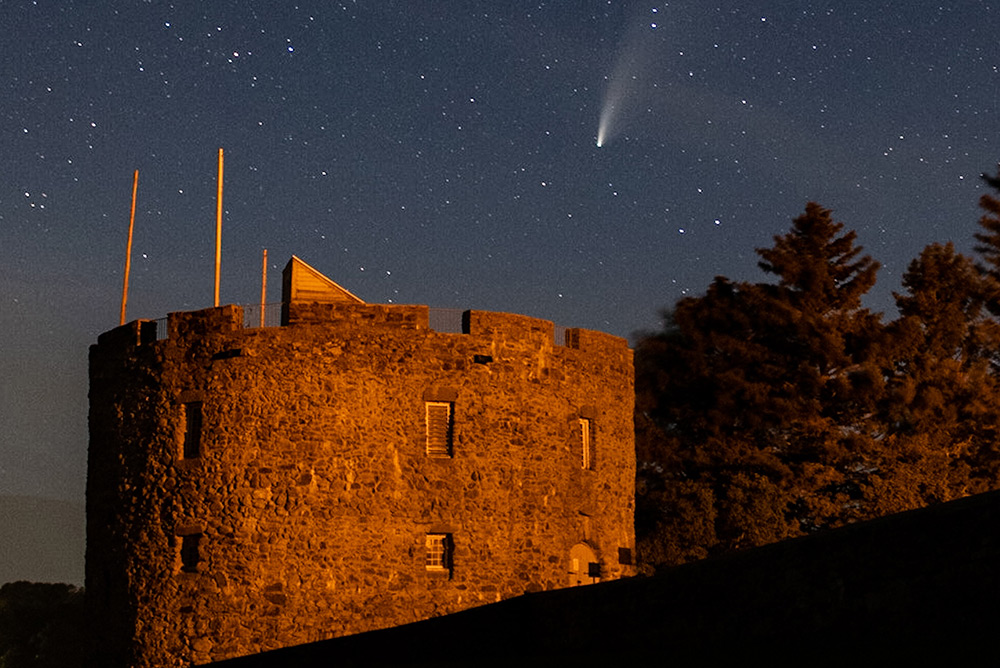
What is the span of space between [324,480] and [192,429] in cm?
294

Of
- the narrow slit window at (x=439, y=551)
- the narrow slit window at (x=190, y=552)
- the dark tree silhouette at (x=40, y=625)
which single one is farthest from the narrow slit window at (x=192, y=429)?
the dark tree silhouette at (x=40, y=625)

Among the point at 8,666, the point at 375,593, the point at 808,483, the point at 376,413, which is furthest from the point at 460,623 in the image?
the point at 8,666

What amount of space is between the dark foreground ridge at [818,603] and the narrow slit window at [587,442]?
7.63 meters

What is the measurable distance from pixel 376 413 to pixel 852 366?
1875 cm

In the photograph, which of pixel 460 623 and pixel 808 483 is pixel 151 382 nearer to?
pixel 460 623

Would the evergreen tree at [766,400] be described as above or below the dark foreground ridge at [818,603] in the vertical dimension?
above

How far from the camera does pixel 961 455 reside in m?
37.3

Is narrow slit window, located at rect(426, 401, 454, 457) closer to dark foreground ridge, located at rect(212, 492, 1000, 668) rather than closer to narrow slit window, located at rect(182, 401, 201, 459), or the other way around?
narrow slit window, located at rect(182, 401, 201, 459)

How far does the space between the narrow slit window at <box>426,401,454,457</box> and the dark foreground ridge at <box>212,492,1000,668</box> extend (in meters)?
6.14

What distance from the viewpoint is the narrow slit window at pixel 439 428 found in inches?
936

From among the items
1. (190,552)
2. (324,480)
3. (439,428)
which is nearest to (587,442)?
(439,428)

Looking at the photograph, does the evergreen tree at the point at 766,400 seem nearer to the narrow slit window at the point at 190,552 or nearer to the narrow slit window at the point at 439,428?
the narrow slit window at the point at 439,428

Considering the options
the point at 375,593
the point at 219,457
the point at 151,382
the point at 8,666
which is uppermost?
the point at 151,382

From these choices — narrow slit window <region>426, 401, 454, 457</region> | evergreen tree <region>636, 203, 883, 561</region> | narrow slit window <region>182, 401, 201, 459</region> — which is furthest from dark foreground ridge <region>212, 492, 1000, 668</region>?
evergreen tree <region>636, 203, 883, 561</region>
